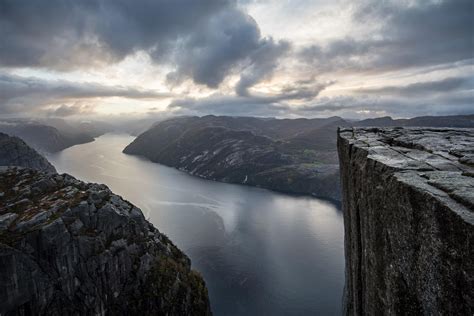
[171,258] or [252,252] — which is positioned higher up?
[171,258]

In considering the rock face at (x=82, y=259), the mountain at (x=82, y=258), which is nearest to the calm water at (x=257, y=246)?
the rock face at (x=82, y=259)

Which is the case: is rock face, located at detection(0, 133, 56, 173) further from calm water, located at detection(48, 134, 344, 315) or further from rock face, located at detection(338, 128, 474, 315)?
rock face, located at detection(338, 128, 474, 315)

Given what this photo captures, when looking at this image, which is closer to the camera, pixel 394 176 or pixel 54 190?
pixel 394 176

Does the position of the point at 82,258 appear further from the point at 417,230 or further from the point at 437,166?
the point at 417,230

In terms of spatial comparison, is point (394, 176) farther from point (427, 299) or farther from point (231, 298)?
point (231, 298)

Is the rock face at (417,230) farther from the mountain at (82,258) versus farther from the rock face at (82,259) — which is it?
the rock face at (82,259)

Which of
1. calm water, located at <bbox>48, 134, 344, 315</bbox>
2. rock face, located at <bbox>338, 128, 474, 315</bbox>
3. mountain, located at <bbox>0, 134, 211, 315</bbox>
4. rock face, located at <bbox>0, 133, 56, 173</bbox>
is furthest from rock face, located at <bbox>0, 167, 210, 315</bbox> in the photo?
rock face, located at <bbox>0, 133, 56, 173</bbox>

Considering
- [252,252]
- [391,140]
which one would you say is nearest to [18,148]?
[252,252]
